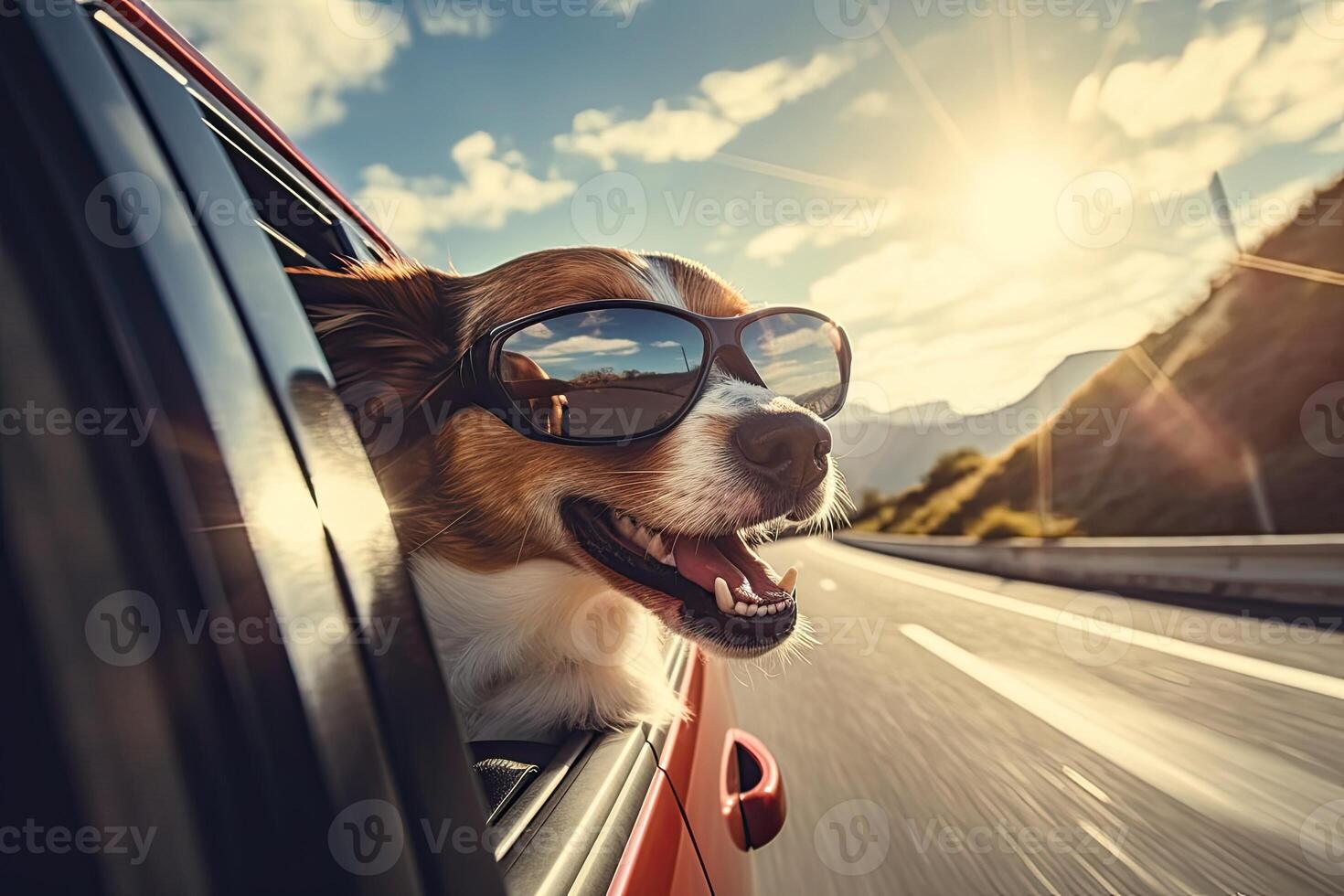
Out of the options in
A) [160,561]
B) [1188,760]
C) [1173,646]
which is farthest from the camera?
[1173,646]

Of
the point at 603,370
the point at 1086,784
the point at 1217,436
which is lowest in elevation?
the point at 1217,436

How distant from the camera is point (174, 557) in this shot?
1.79ft

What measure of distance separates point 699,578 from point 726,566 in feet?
0.32

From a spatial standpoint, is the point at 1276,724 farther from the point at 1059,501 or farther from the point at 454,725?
the point at 1059,501

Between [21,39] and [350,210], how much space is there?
148 cm

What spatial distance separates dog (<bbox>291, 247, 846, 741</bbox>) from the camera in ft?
5.71

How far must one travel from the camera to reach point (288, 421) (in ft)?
2.20

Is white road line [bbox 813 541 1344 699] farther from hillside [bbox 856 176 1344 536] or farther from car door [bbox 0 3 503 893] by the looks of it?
hillside [bbox 856 176 1344 536]

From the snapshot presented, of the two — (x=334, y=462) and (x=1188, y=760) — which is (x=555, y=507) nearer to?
(x=334, y=462)

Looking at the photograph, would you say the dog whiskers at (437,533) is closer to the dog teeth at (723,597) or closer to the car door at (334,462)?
the dog teeth at (723,597)

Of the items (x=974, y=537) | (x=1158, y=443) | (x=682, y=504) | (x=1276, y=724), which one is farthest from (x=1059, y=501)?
(x=682, y=504)

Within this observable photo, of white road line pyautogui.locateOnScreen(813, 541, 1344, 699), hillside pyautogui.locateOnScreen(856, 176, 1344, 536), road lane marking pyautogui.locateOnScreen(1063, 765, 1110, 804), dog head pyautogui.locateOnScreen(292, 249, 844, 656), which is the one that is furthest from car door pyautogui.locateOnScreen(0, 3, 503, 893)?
hillside pyautogui.locateOnScreen(856, 176, 1344, 536)

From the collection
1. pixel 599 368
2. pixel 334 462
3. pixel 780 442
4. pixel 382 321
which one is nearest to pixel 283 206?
pixel 382 321

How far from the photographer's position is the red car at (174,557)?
511 mm
